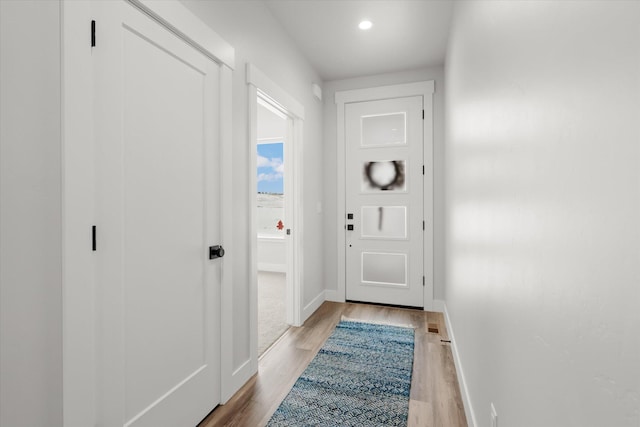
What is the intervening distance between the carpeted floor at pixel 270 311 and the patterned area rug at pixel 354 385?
53 cm

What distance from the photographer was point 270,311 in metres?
3.77

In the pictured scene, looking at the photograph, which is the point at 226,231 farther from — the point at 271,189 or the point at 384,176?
the point at 271,189

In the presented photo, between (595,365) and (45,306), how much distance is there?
145 centimetres

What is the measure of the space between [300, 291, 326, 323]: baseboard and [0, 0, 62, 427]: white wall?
2.47 metres

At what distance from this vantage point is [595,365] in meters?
0.52

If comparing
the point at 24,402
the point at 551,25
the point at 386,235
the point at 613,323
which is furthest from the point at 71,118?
the point at 386,235

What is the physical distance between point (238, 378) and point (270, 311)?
1636 mm

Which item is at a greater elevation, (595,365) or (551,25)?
(551,25)

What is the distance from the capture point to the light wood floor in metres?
1.87

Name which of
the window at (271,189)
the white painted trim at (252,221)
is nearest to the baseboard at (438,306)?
the white painted trim at (252,221)

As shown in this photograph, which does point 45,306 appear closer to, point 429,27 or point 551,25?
point 551,25

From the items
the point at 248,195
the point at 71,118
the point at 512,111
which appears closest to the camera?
the point at 512,111

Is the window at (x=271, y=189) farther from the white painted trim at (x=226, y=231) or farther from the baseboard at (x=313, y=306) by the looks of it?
the white painted trim at (x=226, y=231)

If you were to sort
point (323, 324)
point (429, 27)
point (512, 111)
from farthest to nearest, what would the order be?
point (323, 324)
point (429, 27)
point (512, 111)
